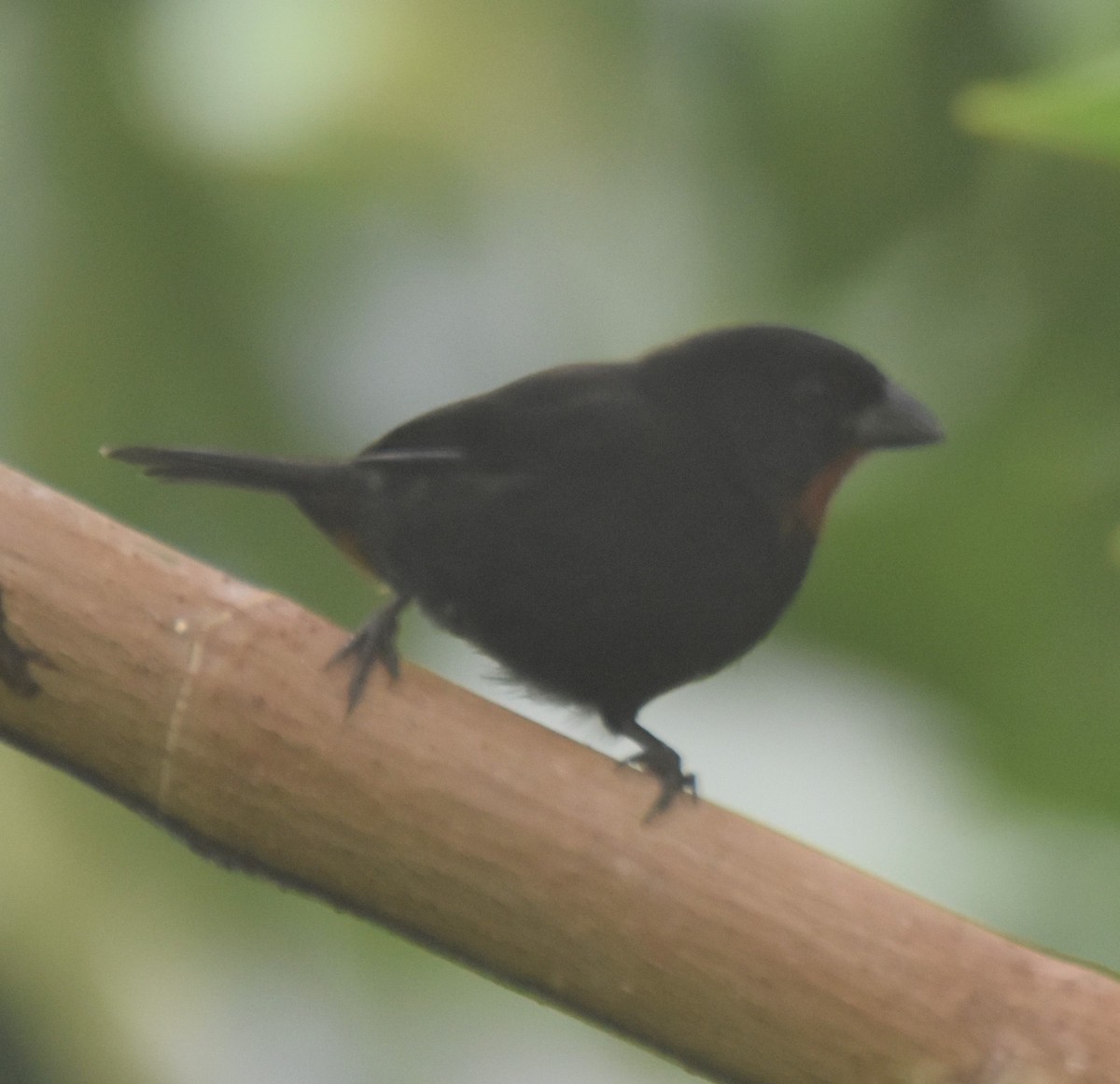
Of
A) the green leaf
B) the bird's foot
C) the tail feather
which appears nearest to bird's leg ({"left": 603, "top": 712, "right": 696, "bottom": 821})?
the bird's foot

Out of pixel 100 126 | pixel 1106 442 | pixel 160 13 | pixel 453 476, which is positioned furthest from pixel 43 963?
pixel 1106 442

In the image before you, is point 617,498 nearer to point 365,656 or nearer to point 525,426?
point 525,426

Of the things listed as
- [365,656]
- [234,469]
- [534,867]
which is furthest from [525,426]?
[534,867]

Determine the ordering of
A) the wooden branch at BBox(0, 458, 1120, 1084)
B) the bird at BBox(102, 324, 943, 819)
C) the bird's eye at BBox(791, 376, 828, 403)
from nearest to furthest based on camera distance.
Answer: the wooden branch at BBox(0, 458, 1120, 1084) < the bird at BBox(102, 324, 943, 819) < the bird's eye at BBox(791, 376, 828, 403)

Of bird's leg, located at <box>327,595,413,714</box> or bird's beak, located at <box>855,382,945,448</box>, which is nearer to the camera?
bird's leg, located at <box>327,595,413,714</box>

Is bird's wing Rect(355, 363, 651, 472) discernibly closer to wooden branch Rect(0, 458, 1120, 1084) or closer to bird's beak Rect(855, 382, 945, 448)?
bird's beak Rect(855, 382, 945, 448)

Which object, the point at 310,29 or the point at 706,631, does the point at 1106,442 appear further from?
the point at 310,29
